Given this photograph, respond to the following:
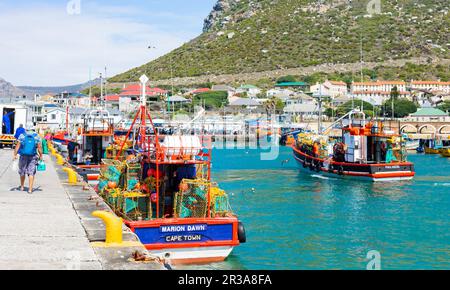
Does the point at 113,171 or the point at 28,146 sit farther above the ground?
the point at 28,146

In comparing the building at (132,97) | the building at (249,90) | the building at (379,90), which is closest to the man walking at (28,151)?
the building at (132,97)

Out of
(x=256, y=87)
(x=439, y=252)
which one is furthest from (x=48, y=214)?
(x=256, y=87)

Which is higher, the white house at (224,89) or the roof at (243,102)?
the white house at (224,89)

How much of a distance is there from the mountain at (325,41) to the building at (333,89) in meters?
22.0

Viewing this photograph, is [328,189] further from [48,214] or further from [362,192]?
[48,214]

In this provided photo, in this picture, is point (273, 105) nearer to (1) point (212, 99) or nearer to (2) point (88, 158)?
(1) point (212, 99)

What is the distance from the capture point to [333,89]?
144 metres

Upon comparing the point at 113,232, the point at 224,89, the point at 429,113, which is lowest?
the point at 113,232

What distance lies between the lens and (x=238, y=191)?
3531 cm

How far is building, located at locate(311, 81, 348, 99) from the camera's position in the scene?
141125 mm

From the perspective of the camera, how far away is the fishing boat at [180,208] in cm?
1432

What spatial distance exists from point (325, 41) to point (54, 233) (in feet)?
572

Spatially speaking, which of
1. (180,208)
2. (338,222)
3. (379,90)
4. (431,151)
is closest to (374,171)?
(338,222)

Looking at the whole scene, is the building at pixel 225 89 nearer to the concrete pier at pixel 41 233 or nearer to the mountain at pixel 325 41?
the mountain at pixel 325 41
